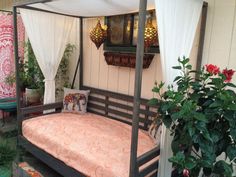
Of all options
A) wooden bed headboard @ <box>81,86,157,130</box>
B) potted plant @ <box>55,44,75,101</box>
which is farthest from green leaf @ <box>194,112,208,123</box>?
potted plant @ <box>55,44,75,101</box>

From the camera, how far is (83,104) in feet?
11.0

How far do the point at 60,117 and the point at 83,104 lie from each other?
1.33 ft

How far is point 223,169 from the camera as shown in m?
1.61

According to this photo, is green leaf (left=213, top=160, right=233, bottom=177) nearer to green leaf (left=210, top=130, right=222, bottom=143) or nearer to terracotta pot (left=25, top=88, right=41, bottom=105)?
green leaf (left=210, top=130, right=222, bottom=143)

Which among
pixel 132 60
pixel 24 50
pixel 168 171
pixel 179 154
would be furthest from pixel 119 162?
pixel 24 50

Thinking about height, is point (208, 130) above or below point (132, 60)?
below

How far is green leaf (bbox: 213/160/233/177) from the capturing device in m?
1.58

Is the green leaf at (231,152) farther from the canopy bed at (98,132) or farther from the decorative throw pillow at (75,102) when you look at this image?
the decorative throw pillow at (75,102)

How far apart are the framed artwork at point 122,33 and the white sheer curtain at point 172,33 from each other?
758 millimetres

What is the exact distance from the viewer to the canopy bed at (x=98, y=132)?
182 centimetres

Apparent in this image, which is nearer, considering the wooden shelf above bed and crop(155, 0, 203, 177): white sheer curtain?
crop(155, 0, 203, 177): white sheer curtain

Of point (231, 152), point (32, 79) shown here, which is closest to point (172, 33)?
point (231, 152)

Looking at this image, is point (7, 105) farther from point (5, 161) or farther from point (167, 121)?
point (167, 121)

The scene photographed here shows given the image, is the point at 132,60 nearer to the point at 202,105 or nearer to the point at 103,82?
the point at 103,82
